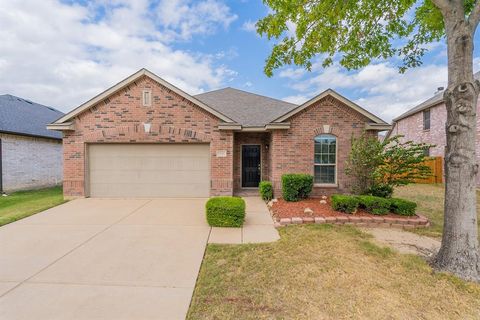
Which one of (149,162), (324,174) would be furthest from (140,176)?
(324,174)

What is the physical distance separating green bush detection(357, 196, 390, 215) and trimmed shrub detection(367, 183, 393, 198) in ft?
3.01

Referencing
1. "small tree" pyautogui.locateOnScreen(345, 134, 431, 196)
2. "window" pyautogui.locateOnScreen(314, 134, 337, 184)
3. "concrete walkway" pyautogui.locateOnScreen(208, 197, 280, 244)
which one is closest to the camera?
"concrete walkway" pyautogui.locateOnScreen(208, 197, 280, 244)

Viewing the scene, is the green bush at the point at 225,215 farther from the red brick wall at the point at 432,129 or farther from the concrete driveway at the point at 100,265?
the red brick wall at the point at 432,129

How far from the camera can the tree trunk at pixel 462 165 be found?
3.63 meters

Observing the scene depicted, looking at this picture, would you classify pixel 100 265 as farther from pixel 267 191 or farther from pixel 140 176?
pixel 267 191

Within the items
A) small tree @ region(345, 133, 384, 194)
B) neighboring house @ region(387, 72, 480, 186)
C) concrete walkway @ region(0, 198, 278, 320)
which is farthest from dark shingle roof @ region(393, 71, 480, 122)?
concrete walkway @ region(0, 198, 278, 320)

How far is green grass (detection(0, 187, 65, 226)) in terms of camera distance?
6585 mm

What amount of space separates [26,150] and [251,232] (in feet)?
41.9

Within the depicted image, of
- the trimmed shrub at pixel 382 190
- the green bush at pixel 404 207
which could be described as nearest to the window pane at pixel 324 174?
the trimmed shrub at pixel 382 190

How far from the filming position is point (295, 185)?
Result: 26.9 ft

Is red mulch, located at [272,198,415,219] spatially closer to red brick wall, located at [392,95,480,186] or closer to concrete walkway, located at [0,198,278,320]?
concrete walkway, located at [0,198,278,320]

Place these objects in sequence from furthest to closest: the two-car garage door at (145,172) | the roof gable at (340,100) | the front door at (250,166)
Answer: the front door at (250,166), the two-car garage door at (145,172), the roof gable at (340,100)

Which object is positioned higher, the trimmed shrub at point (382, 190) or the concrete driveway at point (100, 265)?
the trimmed shrub at point (382, 190)

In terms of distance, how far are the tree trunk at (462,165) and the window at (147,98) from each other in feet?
30.0
